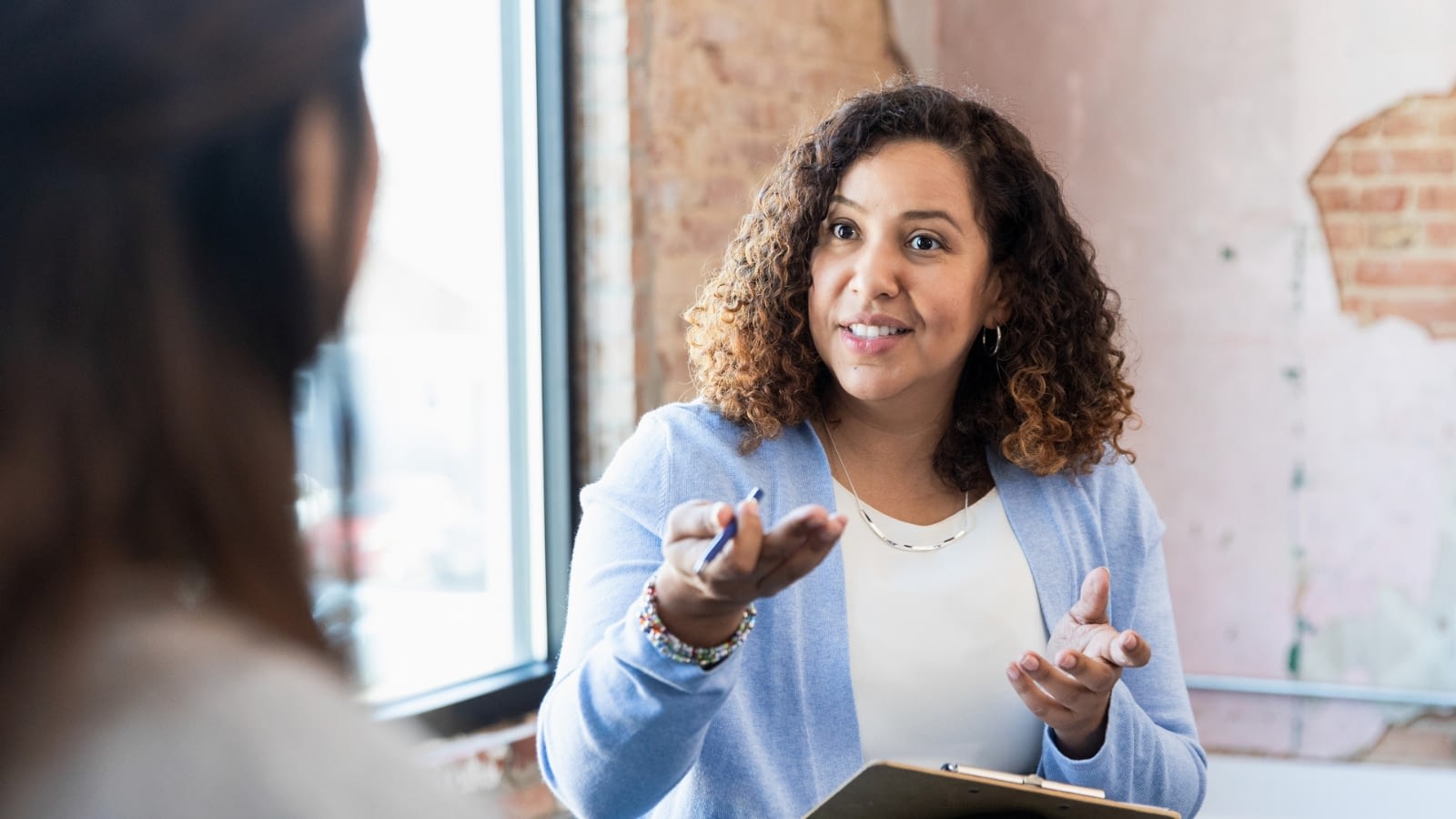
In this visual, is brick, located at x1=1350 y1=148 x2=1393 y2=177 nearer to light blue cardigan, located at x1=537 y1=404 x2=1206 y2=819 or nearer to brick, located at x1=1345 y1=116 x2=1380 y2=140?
brick, located at x1=1345 y1=116 x2=1380 y2=140

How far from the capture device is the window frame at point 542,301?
9.55 feet

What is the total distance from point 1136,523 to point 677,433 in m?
0.69

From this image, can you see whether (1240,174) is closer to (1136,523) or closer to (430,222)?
(1136,523)

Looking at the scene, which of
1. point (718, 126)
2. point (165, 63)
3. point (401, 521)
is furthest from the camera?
point (718, 126)

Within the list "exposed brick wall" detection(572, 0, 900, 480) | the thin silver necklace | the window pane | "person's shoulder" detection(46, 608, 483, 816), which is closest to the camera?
"person's shoulder" detection(46, 608, 483, 816)

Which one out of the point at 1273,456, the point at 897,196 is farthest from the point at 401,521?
the point at 1273,456

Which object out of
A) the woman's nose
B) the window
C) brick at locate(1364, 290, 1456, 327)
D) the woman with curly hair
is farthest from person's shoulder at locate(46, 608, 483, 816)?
brick at locate(1364, 290, 1456, 327)

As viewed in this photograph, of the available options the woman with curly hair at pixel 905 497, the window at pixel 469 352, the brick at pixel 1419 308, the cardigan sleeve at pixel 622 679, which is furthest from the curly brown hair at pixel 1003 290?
the brick at pixel 1419 308

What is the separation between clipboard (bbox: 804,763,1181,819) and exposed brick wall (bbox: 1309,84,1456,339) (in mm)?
2191

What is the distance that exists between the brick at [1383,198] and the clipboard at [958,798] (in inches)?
88.6

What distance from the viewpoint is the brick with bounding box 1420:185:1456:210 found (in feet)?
10.1

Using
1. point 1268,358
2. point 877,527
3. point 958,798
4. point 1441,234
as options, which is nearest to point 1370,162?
point 1441,234

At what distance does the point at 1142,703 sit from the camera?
6.04 ft

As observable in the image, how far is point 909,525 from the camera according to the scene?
181 cm
